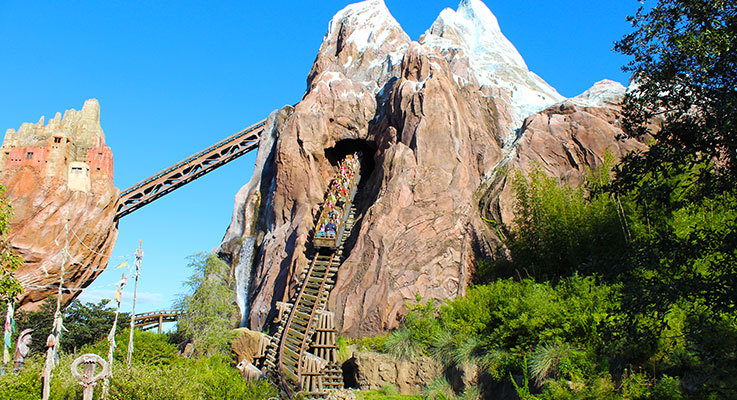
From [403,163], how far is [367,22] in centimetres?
1646

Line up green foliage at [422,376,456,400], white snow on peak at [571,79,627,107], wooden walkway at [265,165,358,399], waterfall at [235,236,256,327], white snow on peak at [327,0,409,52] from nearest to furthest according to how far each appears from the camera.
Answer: green foliage at [422,376,456,400] → wooden walkway at [265,165,358,399] → white snow on peak at [571,79,627,107] → waterfall at [235,236,256,327] → white snow on peak at [327,0,409,52]

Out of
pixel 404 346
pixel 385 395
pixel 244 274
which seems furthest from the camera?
pixel 244 274

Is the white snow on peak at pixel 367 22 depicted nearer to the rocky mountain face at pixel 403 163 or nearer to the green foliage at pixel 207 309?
the rocky mountain face at pixel 403 163

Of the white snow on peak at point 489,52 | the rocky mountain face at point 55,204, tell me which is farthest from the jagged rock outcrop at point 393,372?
the rocky mountain face at point 55,204

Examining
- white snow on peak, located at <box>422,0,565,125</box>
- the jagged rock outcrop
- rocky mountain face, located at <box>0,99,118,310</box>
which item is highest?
white snow on peak, located at <box>422,0,565,125</box>

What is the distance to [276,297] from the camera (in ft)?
65.7

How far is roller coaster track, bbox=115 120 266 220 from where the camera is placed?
31.5 metres

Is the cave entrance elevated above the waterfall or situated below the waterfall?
above

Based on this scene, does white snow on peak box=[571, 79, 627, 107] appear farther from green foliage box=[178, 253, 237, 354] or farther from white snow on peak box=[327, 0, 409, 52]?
green foliage box=[178, 253, 237, 354]

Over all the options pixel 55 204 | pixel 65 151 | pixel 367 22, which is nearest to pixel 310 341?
pixel 55 204

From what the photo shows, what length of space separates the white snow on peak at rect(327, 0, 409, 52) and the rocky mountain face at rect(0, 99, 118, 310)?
1532 cm

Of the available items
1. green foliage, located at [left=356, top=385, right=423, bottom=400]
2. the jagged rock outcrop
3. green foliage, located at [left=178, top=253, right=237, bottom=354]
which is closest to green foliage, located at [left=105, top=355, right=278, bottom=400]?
green foliage, located at [left=356, top=385, right=423, bottom=400]

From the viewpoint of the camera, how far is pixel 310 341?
52.9 ft

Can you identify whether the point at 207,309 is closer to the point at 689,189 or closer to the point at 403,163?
the point at 403,163
